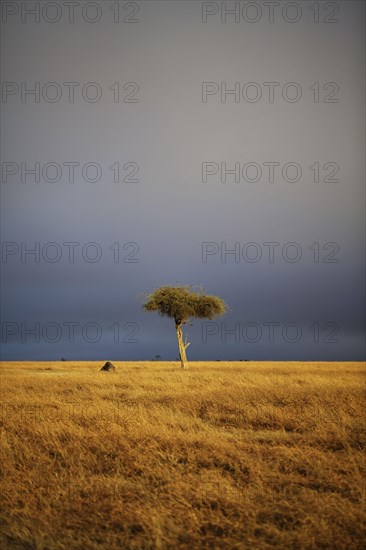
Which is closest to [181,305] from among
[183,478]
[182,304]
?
[182,304]

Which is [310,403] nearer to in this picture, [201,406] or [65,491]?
[201,406]

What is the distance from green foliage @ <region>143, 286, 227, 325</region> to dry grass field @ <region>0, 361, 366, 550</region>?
2888 centimetres

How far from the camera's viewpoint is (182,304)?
42531 mm

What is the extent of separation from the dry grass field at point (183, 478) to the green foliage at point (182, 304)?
28.9 m

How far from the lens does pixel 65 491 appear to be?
705 centimetres

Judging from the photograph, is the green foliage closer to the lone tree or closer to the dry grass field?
the lone tree

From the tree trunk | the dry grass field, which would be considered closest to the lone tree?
the tree trunk

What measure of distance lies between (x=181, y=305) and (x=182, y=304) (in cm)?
13

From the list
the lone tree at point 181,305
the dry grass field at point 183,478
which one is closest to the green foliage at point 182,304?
the lone tree at point 181,305

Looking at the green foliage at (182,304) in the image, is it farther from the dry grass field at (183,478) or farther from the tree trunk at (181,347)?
the dry grass field at (183,478)

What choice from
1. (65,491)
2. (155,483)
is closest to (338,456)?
(155,483)

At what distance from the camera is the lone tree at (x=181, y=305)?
42.8 m

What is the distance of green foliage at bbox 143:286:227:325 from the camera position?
42.9m

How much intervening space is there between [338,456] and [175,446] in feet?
9.86
